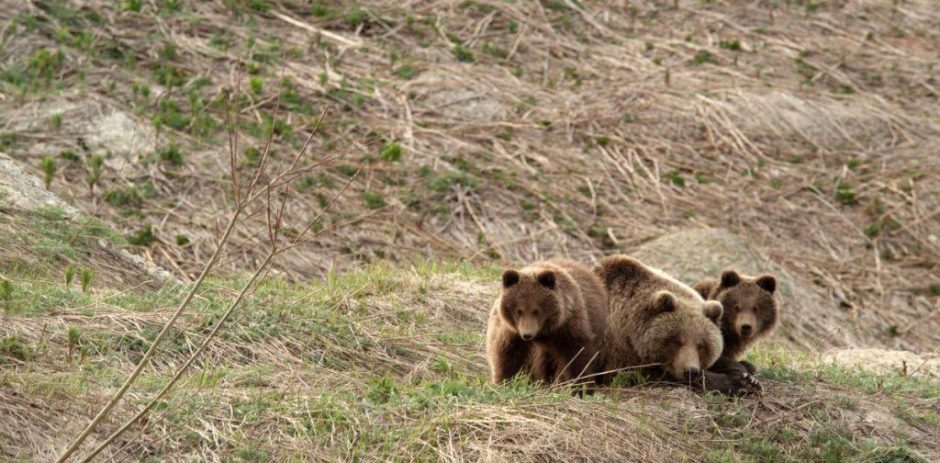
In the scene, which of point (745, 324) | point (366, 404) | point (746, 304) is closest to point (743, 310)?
point (746, 304)

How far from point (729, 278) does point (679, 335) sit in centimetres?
113

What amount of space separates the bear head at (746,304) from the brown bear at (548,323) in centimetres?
106

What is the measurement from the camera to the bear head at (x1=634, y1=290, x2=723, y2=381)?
27.1 feet

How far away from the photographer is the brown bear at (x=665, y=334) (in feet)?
27.1

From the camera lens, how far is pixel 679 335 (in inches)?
325

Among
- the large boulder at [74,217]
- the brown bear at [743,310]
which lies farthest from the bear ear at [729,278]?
the large boulder at [74,217]

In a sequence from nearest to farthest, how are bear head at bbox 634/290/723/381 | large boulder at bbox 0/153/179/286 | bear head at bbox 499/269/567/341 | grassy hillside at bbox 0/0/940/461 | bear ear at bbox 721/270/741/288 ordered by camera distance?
grassy hillside at bbox 0/0/940/461 → bear head at bbox 499/269/567/341 → bear head at bbox 634/290/723/381 → bear ear at bbox 721/270/741/288 → large boulder at bbox 0/153/179/286

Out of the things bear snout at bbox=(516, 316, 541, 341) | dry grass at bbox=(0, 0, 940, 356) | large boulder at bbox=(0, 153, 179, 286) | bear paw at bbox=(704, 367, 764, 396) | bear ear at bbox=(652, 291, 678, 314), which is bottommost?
dry grass at bbox=(0, 0, 940, 356)

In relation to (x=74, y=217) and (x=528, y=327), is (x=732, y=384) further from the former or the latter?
(x=74, y=217)

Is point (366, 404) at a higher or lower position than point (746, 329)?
higher

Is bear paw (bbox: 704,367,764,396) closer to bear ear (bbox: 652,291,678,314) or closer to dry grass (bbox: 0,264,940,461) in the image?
dry grass (bbox: 0,264,940,461)

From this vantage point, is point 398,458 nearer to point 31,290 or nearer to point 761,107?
point 31,290

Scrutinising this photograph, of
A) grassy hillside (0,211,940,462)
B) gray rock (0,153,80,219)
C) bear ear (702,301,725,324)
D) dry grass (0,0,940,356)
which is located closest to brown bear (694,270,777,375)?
grassy hillside (0,211,940,462)

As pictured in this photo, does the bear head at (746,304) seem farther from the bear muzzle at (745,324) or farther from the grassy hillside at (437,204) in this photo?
the grassy hillside at (437,204)
